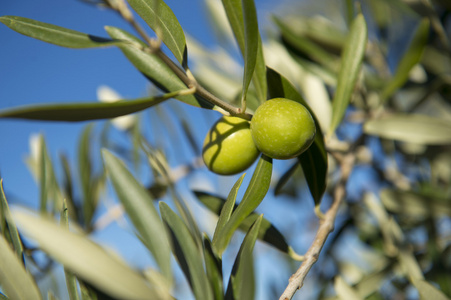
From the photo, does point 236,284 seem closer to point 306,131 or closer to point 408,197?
point 306,131

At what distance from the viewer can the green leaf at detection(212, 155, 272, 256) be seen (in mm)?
604

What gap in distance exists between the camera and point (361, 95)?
1372 mm

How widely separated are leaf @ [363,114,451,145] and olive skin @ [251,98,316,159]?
1.72ft

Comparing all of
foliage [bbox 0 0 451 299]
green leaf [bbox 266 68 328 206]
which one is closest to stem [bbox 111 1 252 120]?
foliage [bbox 0 0 451 299]

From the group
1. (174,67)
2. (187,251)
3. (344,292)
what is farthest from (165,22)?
(344,292)

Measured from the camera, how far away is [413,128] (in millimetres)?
1107

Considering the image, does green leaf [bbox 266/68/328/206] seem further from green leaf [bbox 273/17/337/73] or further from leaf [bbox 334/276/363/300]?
green leaf [bbox 273/17/337/73]

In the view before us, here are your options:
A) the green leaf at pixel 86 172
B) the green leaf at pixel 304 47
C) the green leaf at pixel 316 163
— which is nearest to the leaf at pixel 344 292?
the green leaf at pixel 316 163

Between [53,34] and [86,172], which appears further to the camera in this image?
[86,172]

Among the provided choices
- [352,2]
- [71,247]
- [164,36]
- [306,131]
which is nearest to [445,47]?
[352,2]

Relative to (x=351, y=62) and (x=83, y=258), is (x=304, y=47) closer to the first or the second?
(x=351, y=62)

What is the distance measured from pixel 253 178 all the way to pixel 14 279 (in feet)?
1.31

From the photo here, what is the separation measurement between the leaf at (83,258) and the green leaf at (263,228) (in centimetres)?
43

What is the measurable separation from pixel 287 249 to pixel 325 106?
78cm
